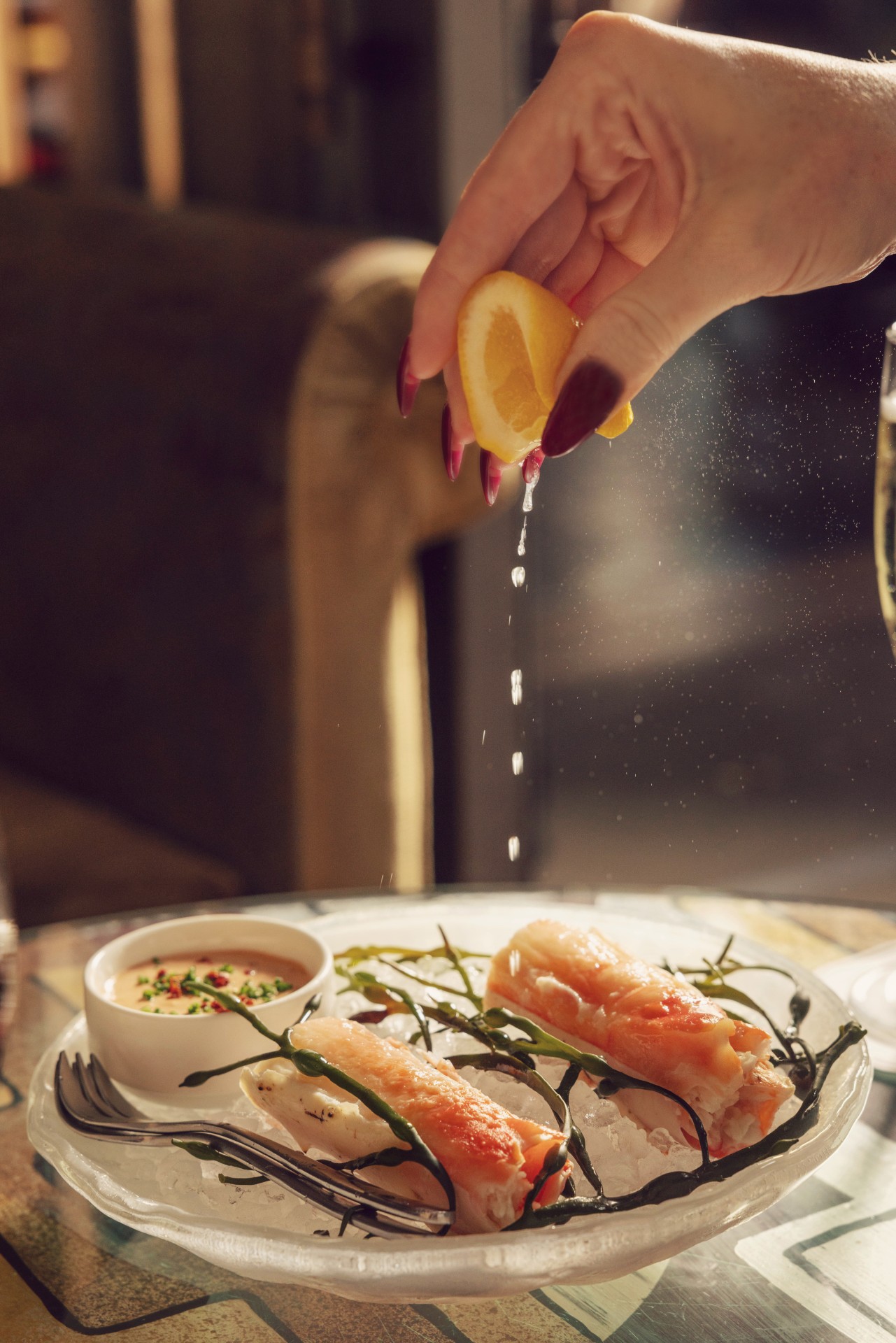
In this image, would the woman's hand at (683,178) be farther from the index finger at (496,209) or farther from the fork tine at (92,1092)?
the fork tine at (92,1092)

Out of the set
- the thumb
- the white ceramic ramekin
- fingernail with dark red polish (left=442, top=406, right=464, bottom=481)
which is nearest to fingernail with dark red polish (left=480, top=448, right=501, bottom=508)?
fingernail with dark red polish (left=442, top=406, right=464, bottom=481)

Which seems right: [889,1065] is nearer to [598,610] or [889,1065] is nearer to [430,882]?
[598,610]

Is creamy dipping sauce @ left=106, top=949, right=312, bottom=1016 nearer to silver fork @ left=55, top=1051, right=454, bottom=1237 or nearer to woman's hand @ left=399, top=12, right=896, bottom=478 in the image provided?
silver fork @ left=55, top=1051, right=454, bottom=1237

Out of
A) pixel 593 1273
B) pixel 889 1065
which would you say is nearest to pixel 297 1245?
pixel 593 1273

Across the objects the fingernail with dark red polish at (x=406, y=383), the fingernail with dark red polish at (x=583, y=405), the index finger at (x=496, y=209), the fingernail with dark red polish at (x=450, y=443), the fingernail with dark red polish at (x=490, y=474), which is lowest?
the fingernail with dark red polish at (x=490, y=474)

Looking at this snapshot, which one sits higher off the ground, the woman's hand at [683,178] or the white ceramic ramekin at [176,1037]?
the woman's hand at [683,178]

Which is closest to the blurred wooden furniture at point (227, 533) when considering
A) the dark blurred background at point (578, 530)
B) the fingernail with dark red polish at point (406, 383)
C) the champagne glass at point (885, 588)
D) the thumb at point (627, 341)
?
the dark blurred background at point (578, 530)
